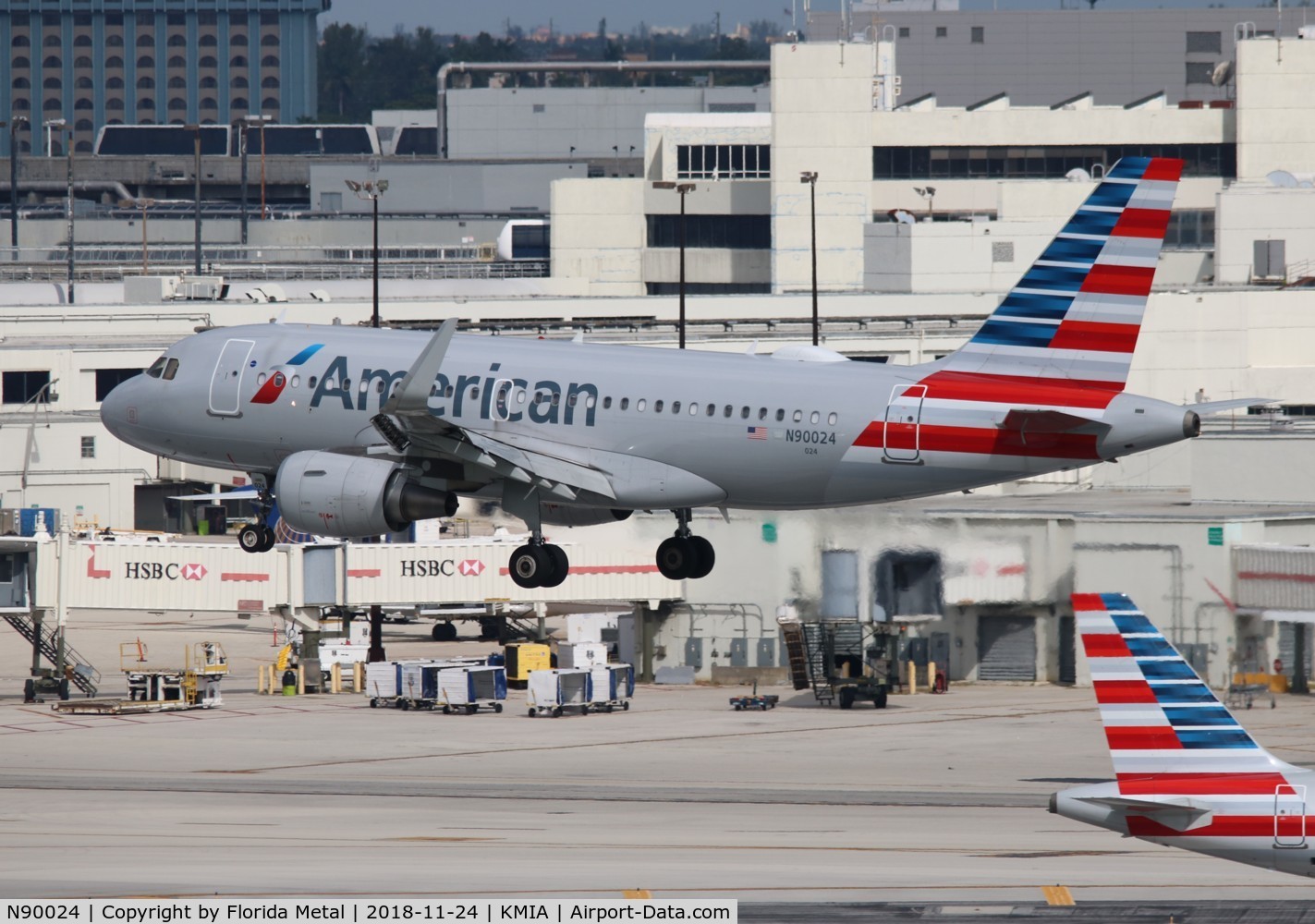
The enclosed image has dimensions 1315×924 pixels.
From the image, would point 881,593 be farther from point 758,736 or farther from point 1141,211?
point 1141,211

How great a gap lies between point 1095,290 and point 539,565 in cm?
1485

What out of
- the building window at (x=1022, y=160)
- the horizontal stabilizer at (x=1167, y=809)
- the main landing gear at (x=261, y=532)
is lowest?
the horizontal stabilizer at (x=1167, y=809)

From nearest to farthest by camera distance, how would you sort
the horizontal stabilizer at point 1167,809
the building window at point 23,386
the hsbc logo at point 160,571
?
1. the horizontal stabilizer at point 1167,809
2. the hsbc logo at point 160,571
3. the building window at point 23,386

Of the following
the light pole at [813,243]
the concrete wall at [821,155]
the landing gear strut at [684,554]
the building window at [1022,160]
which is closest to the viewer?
the landing gear strut at [684,554]

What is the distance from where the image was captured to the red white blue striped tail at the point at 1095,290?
1921 inches

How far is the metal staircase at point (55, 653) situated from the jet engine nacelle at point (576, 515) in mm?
43407

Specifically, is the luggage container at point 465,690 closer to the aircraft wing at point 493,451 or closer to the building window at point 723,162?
the aircraft wing at point 493,451

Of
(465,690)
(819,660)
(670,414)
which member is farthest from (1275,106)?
(670,414)

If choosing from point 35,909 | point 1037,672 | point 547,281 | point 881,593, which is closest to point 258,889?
point 35,909

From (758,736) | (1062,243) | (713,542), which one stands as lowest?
(758,736)

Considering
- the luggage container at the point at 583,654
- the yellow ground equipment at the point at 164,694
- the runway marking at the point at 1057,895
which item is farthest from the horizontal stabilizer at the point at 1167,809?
the yellow ground equipment at the point at 164,694

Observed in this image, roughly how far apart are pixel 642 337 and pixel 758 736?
47.3m

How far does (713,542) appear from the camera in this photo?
9288cm

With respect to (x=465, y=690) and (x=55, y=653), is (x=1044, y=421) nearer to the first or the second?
(x=465, y=690)
